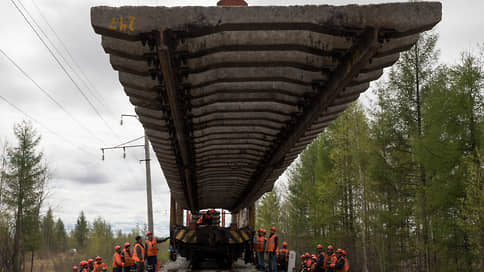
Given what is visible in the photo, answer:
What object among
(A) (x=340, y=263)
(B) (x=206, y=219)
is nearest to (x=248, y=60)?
(A) (x=340, y=263)

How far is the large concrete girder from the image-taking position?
3.70m

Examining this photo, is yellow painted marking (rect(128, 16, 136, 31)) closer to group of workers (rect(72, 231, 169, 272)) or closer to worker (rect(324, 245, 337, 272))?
group of workers (rect(72, 231, 169, 272))

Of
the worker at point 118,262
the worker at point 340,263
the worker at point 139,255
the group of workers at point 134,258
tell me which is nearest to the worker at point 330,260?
the worker at point 340,263

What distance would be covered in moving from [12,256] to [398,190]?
77.8ft

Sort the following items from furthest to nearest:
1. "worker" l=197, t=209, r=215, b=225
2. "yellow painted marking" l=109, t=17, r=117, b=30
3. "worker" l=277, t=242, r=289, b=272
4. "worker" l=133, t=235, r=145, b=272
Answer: "worker" l=277, t=242, r=289, b=272 < "worker" l=197, t=209, r=215, b=225 < "worker" l=133, t=235, r=145, b=272 < "yellow painted marking" l=109, t=17, r=117, b=30

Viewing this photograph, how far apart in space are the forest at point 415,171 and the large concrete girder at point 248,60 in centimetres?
882

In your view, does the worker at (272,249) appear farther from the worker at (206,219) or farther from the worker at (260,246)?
the worker at (206,219)

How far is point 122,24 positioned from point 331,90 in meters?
2.41

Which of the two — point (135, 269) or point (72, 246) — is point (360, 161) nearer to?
point (135, 269)

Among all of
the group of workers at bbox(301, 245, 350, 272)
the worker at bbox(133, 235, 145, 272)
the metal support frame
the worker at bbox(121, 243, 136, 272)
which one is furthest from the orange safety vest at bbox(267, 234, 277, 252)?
the metal support frame

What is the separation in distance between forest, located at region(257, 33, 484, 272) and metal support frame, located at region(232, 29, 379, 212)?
7.80m

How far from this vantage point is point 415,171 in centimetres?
1722

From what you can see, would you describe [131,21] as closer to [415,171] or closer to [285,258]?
[285,258]

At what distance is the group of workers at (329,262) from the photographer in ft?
34.5
